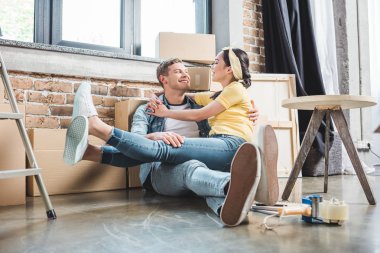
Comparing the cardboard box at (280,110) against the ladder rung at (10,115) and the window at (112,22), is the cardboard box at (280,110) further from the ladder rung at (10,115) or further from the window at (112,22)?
the ladder rung at (10,115)

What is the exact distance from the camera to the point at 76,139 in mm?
1676

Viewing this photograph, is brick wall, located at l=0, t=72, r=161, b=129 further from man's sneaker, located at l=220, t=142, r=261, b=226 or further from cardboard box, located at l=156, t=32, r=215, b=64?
man's sneaker, located at l=220, t=142, r=261, b=226

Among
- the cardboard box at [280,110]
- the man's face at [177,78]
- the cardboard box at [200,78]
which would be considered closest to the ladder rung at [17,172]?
the man's face at [177,78]

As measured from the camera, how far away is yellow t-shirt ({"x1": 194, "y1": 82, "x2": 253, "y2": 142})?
6.29 ft

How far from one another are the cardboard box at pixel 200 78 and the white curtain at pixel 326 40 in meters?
1.47

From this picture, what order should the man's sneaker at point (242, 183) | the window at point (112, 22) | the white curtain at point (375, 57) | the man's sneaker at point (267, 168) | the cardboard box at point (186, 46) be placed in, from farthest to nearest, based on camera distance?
1. the white curtain at point (375, 57)
2. the cardboard box at point (186, 46)
3. the window at point (112, 22)
4. the man's sneaker at point (267, 168)
5. the man's sneaker at point (242, 183)

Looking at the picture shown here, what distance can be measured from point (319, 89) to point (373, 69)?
173 cm

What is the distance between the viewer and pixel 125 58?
2.73 metres

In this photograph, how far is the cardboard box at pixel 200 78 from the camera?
261 centimetres

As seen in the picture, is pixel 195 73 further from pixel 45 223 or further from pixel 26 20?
pixel 45 223

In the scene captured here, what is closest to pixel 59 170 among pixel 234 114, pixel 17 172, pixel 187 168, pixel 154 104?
pixel 154 104

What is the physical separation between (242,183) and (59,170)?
133 cm

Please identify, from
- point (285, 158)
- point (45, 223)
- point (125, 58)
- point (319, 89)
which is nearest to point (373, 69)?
point (319, 89)

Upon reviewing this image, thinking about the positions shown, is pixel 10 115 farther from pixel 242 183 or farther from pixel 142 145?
pixel 242 183
